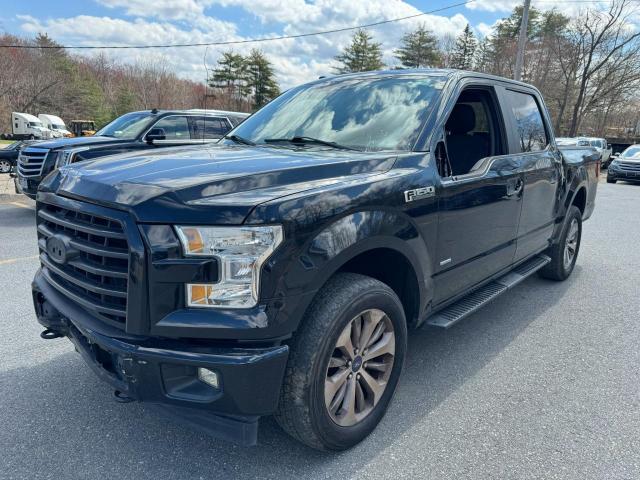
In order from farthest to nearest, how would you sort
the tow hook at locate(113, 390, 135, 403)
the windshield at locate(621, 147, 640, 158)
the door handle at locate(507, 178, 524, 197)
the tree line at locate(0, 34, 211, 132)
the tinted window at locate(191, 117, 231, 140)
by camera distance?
the tree line at locate(0, 34, 211, 132)
the windshield at locate(621, 147, 640, 158)
the tinted window at locate(191, 117, 231, 140)
the door handle at locate(507, 178, 524, 197)
the tow hook at locate(113, 390, 135, 403)

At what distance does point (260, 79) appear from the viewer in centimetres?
5612

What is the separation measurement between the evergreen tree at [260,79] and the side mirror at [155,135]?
162 feet

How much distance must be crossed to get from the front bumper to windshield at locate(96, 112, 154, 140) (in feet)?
23.8

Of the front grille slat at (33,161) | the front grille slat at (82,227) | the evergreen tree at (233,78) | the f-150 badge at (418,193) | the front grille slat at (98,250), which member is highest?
the evergreen tree at (233,78)

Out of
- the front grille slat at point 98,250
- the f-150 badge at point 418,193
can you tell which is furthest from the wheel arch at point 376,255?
the front grille slat at point 98,250

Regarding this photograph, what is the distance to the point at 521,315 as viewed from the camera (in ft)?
14.2

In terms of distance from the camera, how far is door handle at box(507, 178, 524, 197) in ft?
11.5

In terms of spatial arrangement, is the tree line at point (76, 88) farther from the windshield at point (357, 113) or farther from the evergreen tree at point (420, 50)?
the windshield at point (357, 113)

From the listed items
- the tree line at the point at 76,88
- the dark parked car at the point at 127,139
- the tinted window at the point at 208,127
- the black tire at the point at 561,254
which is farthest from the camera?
the tree line at the point at 76,88

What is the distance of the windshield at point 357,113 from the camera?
299cm

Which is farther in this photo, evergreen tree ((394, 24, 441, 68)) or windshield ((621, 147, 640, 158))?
evergreen tree ((394, 24, 441, 68))

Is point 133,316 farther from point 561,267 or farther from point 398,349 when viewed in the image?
point 561,267

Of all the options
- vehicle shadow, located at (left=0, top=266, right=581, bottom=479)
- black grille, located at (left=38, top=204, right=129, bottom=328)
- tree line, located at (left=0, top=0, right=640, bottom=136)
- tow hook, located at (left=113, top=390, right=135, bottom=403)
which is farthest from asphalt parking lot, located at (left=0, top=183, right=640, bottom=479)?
tree line, located at (left=0, top=0, right=640, bottom=136)

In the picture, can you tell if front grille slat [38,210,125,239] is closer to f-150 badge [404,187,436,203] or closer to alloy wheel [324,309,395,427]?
alloy wheel [324,309,395,427]
